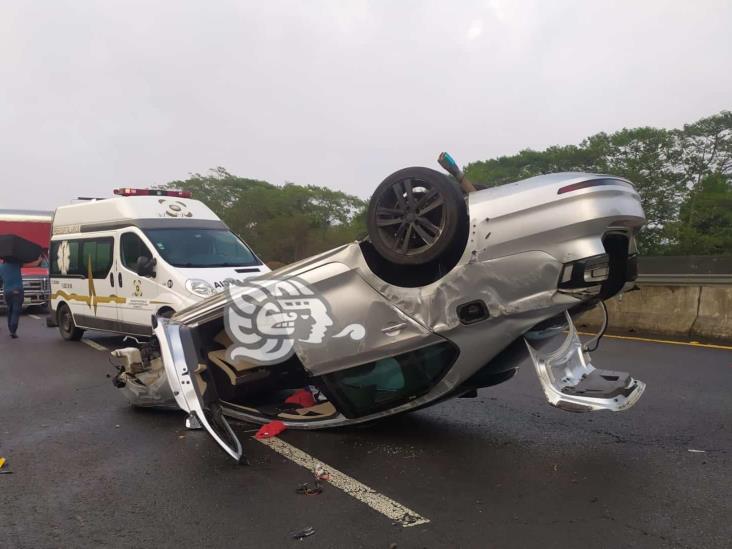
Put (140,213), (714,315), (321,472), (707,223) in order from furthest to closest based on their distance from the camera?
(707,223) → (714,315) → (140,213) → (321,472)

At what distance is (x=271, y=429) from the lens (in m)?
4.79

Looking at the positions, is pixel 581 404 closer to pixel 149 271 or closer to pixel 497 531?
pixel 497 531

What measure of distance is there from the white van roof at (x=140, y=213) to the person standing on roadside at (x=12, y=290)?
1.66 m

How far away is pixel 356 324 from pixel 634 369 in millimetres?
4698

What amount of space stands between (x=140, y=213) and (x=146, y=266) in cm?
127

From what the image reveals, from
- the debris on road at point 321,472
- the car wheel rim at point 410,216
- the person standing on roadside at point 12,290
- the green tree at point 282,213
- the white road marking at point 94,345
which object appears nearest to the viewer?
the car wheel rim at point 410,216

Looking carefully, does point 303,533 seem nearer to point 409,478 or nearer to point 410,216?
point 409,478

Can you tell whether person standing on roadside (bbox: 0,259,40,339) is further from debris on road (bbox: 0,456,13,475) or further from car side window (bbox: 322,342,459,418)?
car side window (bbox: 322,342,459,418)

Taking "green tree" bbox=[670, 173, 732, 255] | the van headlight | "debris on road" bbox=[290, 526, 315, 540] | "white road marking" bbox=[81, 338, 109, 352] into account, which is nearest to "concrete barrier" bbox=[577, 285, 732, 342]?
the van headlight

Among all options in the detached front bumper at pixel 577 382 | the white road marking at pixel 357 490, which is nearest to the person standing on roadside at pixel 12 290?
the white road marking at pixel 357 490

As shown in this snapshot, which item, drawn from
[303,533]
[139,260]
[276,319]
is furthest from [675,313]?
[303,533]

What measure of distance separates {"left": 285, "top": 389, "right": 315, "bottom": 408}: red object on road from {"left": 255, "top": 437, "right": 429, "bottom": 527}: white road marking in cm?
60

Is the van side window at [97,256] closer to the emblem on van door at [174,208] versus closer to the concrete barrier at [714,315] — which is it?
the emblem on van door at [174,208]

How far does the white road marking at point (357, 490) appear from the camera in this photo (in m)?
3.28
